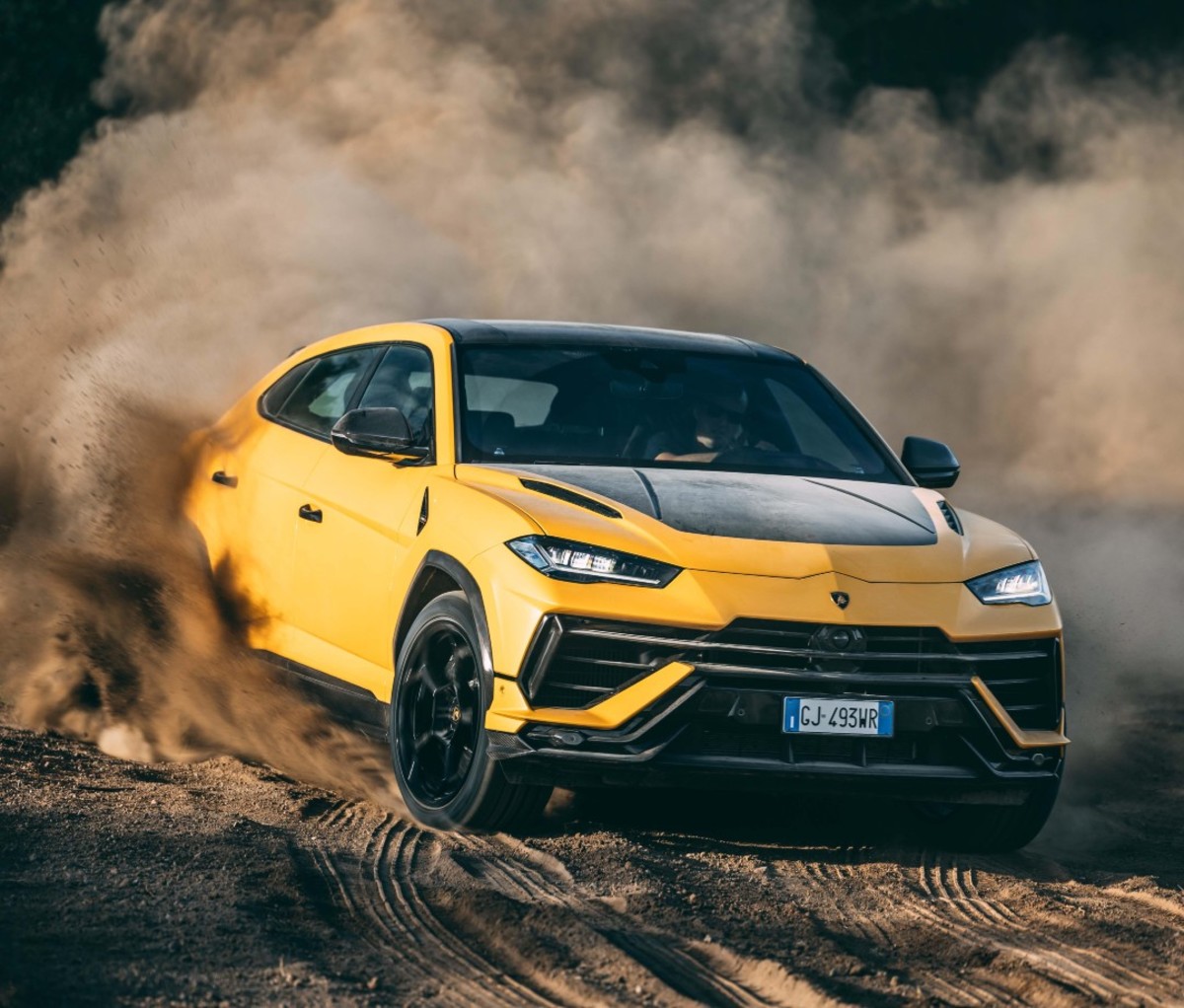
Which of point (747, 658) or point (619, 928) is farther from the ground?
point (747, 658)

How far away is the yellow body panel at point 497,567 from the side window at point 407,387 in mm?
66

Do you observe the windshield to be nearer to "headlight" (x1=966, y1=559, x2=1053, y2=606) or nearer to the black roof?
the black roof

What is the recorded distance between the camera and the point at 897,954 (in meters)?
5.10

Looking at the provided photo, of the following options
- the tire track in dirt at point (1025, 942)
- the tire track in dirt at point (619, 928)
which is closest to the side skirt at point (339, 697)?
the tire track in dirt at point (619, 928)

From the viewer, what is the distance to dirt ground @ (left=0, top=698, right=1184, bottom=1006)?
4.62 meters

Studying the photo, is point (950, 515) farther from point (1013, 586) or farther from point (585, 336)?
point (585, 336)

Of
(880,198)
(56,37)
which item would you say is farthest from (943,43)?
(56,37)

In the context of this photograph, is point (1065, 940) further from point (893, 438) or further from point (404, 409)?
point (893, 438)

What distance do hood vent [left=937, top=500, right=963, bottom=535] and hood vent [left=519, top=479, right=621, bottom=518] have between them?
3.91 ft

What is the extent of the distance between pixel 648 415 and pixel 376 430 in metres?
0.99

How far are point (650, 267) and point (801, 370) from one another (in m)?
15.8

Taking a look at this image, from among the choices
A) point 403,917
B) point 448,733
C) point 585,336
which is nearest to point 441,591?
A: point 448,733

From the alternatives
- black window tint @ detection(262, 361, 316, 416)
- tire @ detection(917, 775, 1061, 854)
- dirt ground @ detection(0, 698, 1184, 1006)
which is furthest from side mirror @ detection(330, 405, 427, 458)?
tire @ detection(917, 775, 1061, 854)

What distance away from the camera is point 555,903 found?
213 inches
